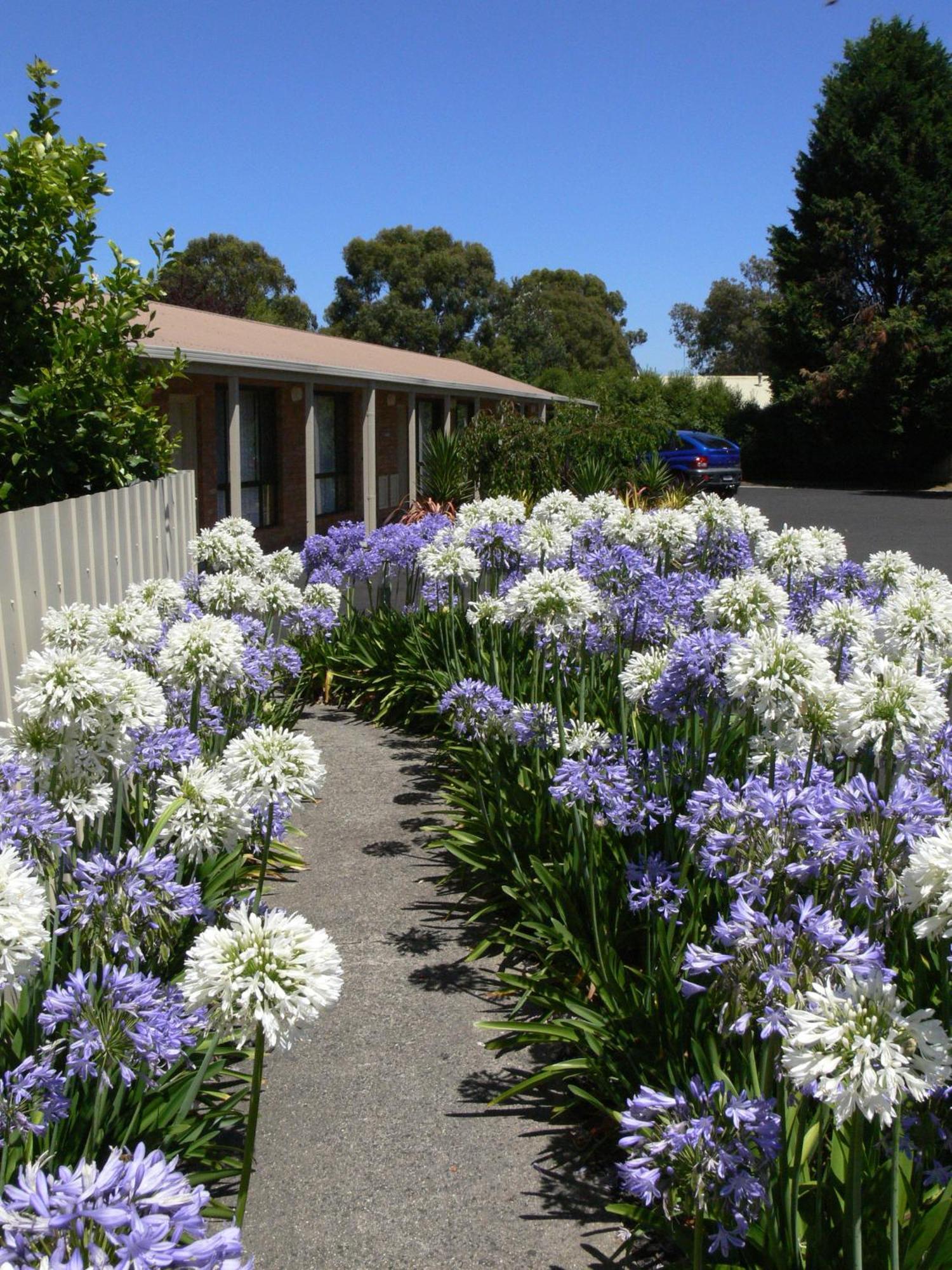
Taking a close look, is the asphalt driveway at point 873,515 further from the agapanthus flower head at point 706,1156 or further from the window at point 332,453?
the agapanthus flower head at point 706,1156

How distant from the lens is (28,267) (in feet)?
21.1

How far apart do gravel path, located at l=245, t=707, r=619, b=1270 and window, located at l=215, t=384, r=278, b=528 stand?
530 inches

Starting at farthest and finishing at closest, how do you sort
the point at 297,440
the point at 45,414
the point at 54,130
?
the point at 297,440 < the point at 54,130 < the point at 45,414

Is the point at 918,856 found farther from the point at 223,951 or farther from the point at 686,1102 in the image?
the point at 223,951

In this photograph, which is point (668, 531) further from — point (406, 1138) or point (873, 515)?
point (873, 515)

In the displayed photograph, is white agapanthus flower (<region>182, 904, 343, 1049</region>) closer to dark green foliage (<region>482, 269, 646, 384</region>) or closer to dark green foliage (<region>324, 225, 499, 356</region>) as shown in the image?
dark green foliage (<region>482, 269, 646, 384</region>)

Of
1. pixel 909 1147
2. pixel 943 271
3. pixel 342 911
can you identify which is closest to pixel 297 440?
pixel 342 911

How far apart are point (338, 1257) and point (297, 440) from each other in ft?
57.9

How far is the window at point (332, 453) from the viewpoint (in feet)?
70.2

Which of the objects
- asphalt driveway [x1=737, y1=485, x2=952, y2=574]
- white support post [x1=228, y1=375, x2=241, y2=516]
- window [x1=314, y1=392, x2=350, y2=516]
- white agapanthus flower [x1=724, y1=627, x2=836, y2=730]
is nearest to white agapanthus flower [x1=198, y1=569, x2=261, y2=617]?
white agapanthus flower [x1=724, y1=627, x2=836, y2=730]

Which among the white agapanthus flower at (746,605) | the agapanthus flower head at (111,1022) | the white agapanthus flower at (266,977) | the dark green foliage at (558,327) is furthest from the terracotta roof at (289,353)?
the dark green foliage at (558,327)

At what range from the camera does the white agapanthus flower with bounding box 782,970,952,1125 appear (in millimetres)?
1707

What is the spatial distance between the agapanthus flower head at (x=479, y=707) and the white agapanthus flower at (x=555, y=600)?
3.00 ft

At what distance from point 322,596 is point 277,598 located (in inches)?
62.4
